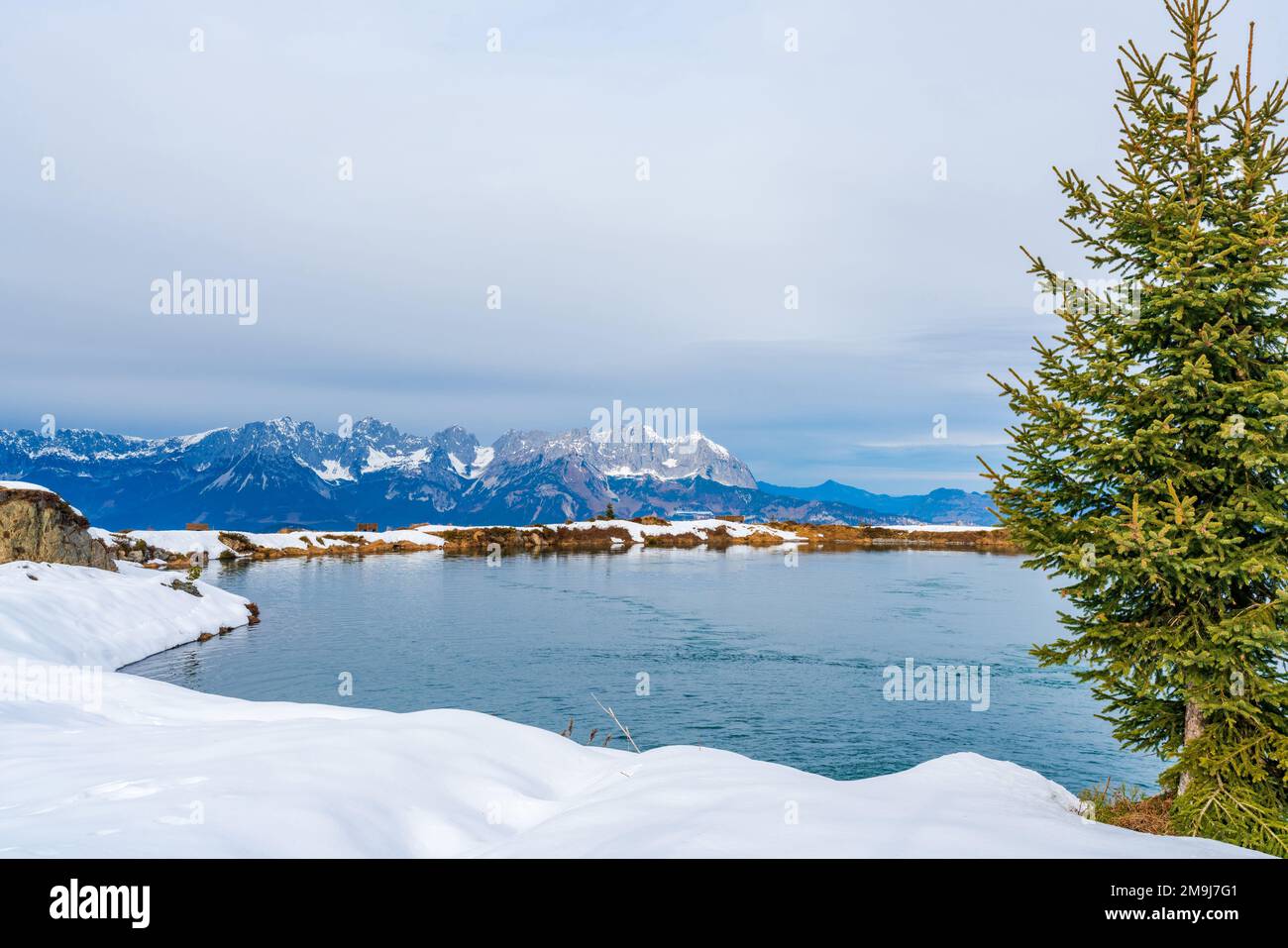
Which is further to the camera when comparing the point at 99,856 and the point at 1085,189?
the point at 1085,189

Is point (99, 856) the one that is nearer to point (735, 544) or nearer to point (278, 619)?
point (278, 619)

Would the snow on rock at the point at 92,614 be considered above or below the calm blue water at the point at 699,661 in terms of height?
above

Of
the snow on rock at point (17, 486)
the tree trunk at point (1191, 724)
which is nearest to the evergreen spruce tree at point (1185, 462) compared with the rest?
the tree trunk at point (1191, 724)

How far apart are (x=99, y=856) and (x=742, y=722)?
19.6 meters

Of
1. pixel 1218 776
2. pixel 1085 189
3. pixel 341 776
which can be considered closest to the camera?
pixel 341 776

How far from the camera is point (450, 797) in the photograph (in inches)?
328

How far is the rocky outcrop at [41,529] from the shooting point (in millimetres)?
30578

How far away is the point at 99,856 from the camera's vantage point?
531 centimetres

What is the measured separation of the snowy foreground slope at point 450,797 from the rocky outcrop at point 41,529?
2368cm

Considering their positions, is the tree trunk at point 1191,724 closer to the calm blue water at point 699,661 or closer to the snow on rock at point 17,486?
the calm blue water at point 699,661

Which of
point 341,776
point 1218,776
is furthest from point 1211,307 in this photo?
point 341,776
